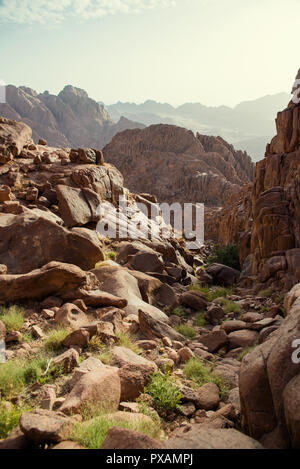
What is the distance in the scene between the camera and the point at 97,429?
305 centimetres

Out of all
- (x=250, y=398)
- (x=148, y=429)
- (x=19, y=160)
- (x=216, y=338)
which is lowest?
(x=216, y=338)

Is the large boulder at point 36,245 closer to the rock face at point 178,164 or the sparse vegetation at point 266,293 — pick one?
the sparse vegetation at point 266,293

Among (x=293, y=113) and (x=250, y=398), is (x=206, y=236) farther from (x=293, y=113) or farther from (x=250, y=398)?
(x=250, y=398)

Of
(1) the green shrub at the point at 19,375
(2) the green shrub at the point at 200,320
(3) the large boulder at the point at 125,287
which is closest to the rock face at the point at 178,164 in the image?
(2) the green shrub at the point at 200,320

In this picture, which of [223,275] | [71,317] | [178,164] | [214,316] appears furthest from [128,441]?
[178,164]

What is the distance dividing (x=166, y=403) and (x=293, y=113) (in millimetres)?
22962

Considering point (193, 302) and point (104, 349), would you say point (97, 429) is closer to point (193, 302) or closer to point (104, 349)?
point (104, 349)

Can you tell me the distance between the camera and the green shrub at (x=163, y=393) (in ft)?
13.9

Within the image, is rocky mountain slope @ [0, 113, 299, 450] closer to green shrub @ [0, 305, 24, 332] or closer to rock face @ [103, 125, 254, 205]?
green shrub @ [0, 305, 24, 332]

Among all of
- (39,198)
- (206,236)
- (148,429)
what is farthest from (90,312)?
(206,236)

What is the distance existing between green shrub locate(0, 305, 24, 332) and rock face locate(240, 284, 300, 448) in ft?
12.3

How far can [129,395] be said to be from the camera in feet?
13.9

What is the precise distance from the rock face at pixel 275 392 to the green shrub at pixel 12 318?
12.3 ft

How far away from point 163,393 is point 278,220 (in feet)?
43.2
